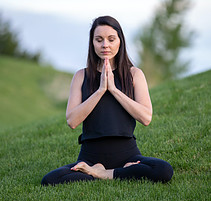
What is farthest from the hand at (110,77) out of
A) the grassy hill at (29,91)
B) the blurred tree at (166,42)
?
the blurred tree at (166,42)

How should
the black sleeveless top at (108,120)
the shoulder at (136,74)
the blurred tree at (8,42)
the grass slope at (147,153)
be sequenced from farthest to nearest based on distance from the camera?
the blurred tree at (8,42), the shoulder at (136,74), the black sleeveless top at (108,120), the grass slope at (147,153)

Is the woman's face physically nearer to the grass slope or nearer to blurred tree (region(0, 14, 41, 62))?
the grass slope

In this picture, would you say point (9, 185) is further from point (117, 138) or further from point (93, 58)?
point (93, 58)

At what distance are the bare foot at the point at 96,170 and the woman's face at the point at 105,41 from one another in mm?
1246

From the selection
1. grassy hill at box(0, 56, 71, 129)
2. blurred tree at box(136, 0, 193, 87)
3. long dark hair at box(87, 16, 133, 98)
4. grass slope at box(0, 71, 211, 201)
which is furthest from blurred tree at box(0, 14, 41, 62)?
long dark hair at box(87, 16, 133, 98)

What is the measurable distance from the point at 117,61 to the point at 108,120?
0.74 metres

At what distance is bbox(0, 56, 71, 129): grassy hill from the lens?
2112cm

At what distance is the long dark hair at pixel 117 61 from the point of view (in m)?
4.00

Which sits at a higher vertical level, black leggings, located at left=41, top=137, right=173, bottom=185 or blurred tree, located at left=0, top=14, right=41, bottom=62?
blurred tree, located at left=0, top=14, right=41, bottom=62

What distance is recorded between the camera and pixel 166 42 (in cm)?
3550

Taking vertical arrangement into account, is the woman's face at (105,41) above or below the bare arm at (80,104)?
above

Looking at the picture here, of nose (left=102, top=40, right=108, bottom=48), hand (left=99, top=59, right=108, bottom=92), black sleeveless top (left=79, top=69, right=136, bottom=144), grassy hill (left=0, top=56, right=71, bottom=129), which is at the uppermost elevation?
nose (left=102, top=40, right=108, bottom=48)

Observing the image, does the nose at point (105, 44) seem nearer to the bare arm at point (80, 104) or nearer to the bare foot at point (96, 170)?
the bare arm at point (80, 104)

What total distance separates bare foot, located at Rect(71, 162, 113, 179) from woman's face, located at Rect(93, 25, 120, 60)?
1.25 metres
